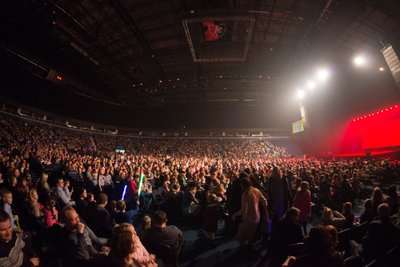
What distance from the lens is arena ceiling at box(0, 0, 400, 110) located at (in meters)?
10.2

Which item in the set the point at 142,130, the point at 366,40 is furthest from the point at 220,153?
the point at 366,40

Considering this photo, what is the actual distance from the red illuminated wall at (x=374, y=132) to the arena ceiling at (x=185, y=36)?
5.16 m

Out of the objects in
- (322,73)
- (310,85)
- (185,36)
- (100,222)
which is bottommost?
(100,222)

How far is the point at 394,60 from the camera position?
1173 centimetres

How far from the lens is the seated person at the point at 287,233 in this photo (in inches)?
128

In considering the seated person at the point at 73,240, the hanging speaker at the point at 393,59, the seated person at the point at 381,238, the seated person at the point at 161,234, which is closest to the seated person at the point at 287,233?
the seated person at the point at 381,238

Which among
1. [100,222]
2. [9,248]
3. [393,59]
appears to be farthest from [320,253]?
[393,59]

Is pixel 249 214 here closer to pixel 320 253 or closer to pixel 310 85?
pixel 320 253

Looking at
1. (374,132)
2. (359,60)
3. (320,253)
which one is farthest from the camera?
(374,132)

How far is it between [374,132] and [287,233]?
18.6 m

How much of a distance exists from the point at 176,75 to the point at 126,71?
3.93 meters

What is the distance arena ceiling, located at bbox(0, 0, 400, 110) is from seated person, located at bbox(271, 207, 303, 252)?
862 cm

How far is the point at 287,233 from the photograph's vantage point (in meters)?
3.27

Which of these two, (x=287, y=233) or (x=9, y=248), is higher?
(x=9, y=248)
